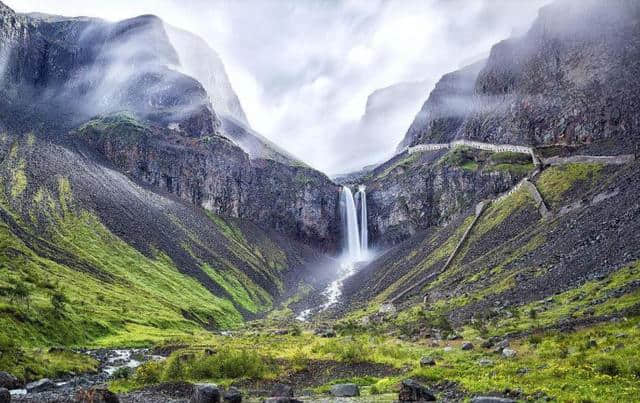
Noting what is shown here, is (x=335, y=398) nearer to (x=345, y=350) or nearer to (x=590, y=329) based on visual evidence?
(x=345, y=350)

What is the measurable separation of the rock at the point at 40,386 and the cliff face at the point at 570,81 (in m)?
105

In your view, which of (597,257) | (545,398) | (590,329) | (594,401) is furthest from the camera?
(597,257)

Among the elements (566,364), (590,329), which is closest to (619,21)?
(590,329)

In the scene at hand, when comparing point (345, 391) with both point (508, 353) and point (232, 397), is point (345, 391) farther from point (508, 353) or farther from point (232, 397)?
point (508, 353)

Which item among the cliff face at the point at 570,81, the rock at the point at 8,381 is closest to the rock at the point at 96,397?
the rock at the point at 8,381

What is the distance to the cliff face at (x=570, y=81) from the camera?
380ft

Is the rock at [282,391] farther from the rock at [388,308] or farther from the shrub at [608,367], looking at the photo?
the rock at [388,308]

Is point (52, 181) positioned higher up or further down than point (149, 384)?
higher up

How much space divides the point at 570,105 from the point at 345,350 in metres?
119

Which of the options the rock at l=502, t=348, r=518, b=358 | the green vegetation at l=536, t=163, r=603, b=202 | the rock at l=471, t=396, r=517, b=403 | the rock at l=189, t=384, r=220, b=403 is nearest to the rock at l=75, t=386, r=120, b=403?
the rock at l=189, t=384, r=220, b=403

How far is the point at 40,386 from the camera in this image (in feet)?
119

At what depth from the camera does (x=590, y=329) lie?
101 ft

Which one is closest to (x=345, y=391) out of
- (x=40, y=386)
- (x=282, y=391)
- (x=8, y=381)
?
(x=282, y=391)

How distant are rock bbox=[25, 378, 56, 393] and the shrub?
3740 cm
